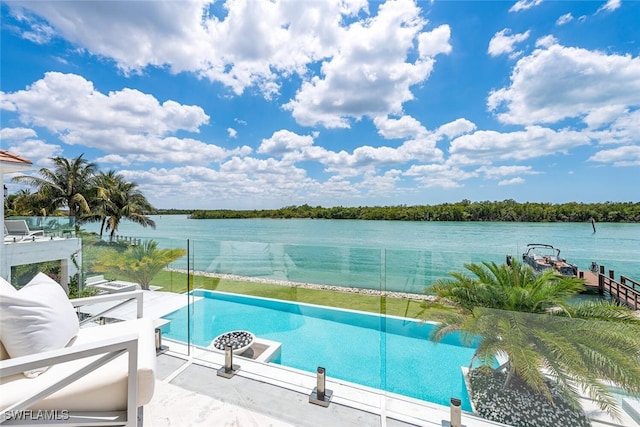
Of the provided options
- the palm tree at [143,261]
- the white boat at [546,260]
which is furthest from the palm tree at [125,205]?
the white boat at [546,260]

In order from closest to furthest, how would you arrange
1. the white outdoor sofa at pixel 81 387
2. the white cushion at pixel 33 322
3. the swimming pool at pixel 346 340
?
the white outdoor sofa at pixel 81 387 < the white cushion at pixel 33 322 < the swimming pool at pixel 346 340

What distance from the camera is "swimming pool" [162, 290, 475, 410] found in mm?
2363

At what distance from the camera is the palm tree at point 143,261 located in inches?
134

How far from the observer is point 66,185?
15852 millimetres

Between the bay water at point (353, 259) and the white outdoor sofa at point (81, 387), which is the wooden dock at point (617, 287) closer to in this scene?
the bay water at point (353, 259)

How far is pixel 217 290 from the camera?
11.2 feet

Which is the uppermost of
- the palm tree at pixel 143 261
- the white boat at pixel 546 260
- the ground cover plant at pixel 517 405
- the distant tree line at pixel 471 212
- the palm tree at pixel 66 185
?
the palm tree at pixel 66 185

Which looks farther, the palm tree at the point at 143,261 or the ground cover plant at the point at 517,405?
the palm tree at the point at 143,261

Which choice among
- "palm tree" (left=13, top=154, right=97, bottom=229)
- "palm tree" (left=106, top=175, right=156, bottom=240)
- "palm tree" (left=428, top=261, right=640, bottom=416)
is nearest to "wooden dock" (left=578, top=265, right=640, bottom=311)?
"palm tree" (left=428, top=261, right=640, bottom=416)

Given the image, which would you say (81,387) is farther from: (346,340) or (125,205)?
(125,205)

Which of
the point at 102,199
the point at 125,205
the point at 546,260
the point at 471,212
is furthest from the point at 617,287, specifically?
the point at 471,212

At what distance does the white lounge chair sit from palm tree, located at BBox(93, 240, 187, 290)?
16.7 ft

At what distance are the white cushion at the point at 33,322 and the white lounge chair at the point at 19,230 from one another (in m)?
7.05

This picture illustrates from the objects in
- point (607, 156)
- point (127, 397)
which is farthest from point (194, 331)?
point (607, 156)
